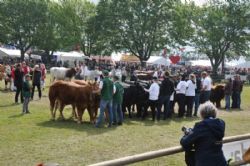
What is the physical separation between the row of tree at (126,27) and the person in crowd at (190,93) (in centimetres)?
3624

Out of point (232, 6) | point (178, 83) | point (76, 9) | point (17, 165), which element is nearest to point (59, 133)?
point (17, 165)

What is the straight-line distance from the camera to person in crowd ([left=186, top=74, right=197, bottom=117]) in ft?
65.0

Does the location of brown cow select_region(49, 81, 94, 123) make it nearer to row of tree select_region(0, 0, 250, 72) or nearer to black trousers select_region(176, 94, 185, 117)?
black trousers select_region(176, 94, 185, 117)

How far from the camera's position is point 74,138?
13.2 metres

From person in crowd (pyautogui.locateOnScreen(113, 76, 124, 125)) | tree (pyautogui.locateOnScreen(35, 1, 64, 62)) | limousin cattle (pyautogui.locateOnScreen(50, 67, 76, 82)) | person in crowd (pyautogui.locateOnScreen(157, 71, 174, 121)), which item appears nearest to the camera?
person in crowd (pyautogui.locateOnScreen(113, 76, 124, 125))

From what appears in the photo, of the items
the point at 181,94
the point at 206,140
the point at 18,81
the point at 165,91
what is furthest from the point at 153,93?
the point at 206,140

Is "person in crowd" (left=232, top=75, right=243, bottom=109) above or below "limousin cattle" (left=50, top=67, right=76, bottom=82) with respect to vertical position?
below

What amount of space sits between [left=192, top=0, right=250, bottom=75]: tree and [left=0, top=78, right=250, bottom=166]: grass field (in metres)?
46.4

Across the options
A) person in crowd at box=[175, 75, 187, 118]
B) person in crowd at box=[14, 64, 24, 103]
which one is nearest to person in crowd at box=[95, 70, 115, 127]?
person in crowd at box=[175, 75, 187, 118]

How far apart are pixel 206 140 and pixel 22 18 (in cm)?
7282

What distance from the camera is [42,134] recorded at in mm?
13508

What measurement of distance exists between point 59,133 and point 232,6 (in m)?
16.3

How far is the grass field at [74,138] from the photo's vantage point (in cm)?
1078

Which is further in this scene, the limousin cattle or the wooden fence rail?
the limousin cattle
